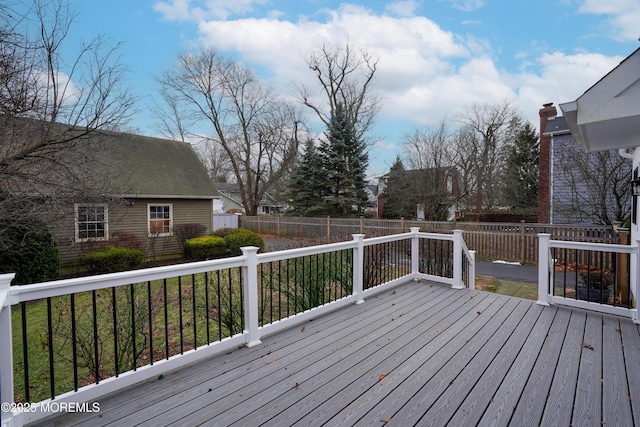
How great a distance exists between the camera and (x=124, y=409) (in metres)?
2.17

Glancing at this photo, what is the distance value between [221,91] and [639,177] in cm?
2151

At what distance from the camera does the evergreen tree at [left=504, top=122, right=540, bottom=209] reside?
2041 centimetres

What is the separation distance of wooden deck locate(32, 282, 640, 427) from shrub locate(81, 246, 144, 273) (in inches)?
313

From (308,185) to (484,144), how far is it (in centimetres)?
1135

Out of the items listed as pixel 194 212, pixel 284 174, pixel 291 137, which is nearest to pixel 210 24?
pixel 194 212

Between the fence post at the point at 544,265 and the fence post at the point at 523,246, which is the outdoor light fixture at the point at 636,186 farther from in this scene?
the fence post at the point at 523,246

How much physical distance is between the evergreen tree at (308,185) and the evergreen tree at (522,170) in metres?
11.4

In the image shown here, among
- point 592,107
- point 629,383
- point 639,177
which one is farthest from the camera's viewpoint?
point 639,177

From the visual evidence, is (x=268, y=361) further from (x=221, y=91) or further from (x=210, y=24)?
(x=221, y=91)

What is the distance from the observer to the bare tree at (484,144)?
1991 cm

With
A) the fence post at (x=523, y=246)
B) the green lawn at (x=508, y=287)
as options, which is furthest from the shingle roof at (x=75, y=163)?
the fence post at (x=523, y=246)

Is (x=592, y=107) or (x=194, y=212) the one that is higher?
(x=592, y=107)

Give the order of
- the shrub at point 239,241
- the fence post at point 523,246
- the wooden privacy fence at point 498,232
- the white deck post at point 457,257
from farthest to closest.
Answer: the shrub at point 239,241 → the fence post at point 523,246 → the wooden privacy fence at point 498,232 → the white deck post at point 457,257

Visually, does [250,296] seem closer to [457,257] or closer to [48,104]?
[457,257]
